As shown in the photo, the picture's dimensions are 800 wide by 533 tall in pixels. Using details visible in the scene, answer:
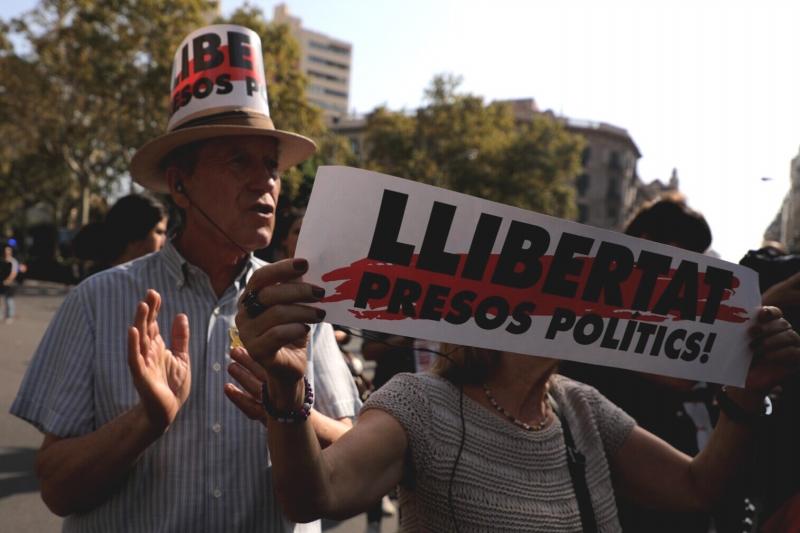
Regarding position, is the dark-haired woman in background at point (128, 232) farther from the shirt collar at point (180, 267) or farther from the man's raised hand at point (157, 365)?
the man's raised hand at point (157, 365)

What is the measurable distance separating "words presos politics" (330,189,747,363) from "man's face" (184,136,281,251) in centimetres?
64

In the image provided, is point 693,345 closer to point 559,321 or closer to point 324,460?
point 559,321

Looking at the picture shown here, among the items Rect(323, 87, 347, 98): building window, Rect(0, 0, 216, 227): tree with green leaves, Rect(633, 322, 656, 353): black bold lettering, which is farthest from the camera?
Rect(323, 87, 347, 98): building window

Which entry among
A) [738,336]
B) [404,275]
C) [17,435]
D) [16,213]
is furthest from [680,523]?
[16,213]

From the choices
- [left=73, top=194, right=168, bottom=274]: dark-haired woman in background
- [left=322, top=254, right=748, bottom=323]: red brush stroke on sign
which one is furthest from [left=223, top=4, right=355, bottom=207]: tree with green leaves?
[left=322, top=254, right=748, bottom=323]: red brush stroke on sign

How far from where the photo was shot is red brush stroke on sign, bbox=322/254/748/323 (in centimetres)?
136

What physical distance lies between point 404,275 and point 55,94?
2588 centimetres

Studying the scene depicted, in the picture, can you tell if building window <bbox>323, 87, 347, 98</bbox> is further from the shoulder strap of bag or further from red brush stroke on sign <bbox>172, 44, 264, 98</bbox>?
the shoulder strap of bag

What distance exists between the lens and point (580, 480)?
190 cm

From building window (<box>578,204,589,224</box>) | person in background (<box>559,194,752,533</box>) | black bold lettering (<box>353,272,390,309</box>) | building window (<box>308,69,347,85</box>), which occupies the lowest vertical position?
building window (<box>578,204,589,224</box>)

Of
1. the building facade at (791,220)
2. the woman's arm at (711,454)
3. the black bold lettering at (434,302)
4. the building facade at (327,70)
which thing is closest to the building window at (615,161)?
the building facade at (791,220)

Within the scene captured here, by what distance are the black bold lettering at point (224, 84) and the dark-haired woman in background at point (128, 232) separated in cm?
218

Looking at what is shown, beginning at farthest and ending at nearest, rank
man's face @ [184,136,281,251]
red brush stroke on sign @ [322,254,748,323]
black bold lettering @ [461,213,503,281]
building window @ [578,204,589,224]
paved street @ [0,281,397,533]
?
building window @ [578,204,589,224]
paved street @ [0,281,397,533]
man's face @ [184,136,281,251]
black bold lettering @ [461,213,503,281]
red brush stroke on sign @ [322,254,748,323]

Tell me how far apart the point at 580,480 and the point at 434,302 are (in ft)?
2.51
